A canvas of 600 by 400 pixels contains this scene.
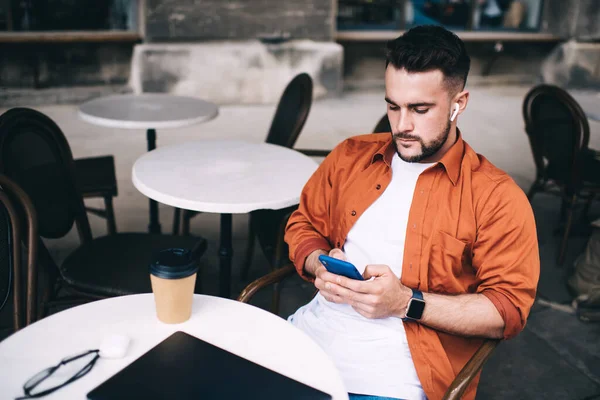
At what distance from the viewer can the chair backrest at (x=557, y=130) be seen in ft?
9.74

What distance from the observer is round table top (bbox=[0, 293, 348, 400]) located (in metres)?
1.08

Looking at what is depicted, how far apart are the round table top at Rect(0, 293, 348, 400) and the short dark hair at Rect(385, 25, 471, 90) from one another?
722 mm

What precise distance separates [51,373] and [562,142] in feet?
9.50

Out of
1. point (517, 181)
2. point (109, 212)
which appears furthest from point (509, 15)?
point (109, 212)

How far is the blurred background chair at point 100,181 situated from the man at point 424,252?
4.82ft

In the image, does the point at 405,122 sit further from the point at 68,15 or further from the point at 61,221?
the point at 68,15

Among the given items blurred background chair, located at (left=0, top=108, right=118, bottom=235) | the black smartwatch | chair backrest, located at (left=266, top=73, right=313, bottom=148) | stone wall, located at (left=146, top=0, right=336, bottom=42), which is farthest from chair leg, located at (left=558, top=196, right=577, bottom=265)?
stone wall, located at (left=146, top=0, right=336, bottom=42)

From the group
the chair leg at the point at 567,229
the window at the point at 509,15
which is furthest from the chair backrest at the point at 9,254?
the window at the point at 509,15

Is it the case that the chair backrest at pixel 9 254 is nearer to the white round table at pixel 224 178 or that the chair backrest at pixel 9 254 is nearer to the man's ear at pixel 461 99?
the white round table at pixel 224 178

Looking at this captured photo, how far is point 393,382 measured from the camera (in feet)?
4.58

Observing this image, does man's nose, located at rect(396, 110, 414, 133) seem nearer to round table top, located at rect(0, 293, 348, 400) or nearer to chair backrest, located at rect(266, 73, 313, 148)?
round table top, located at rect(0, 293, 348, 400)

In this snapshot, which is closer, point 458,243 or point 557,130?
point 458,243

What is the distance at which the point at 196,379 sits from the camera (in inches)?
42.3

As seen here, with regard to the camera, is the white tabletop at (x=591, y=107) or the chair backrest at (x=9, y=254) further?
the white tabletop at (x=591, y=107)
